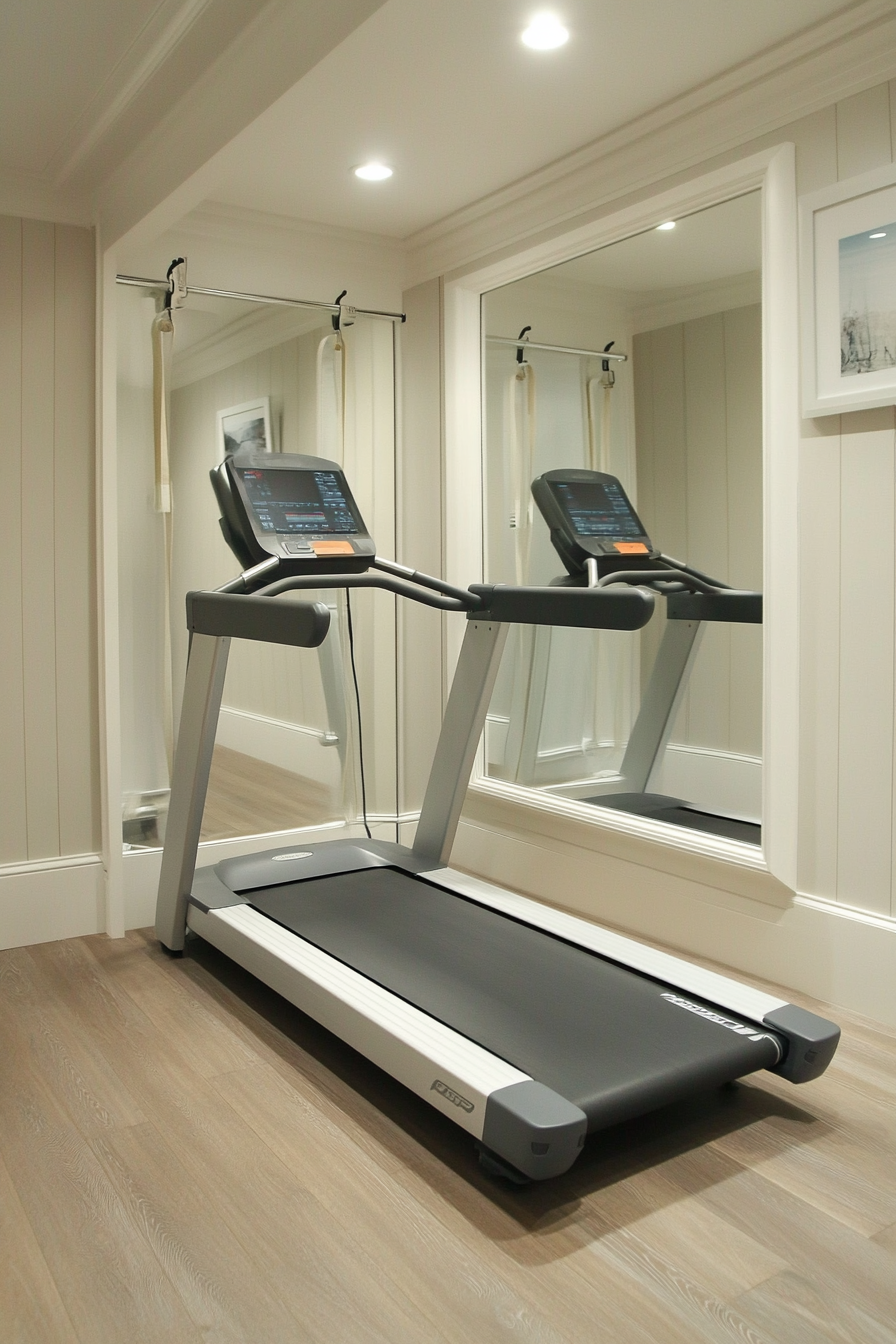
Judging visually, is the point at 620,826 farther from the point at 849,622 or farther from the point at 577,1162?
the point at 577,1162

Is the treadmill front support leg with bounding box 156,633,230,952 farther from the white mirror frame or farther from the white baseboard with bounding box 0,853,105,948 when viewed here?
the white mirror frame

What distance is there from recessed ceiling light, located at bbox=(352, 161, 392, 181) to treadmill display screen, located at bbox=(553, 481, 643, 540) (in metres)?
1.12

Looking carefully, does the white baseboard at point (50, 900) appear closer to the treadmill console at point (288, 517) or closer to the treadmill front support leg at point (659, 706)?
the treadmill console at point (288, 517)

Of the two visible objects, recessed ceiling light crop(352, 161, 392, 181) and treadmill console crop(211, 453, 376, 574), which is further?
recessed ceiling light crop(352, 161, 392, 181)

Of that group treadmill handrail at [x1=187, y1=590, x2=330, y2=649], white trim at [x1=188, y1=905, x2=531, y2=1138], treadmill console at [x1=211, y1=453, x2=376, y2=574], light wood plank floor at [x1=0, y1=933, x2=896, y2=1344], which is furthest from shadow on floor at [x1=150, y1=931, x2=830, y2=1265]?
treadmill console at [x1=211, y1=453, x2=376, y2=574]

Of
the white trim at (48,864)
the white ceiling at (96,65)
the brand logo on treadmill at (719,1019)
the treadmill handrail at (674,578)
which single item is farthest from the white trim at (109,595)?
the brand logo on treadmill at (719,1019)

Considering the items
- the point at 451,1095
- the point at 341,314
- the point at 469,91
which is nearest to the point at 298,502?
the point at 341,314

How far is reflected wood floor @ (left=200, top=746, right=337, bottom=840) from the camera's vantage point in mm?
3785

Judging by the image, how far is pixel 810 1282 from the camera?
1.68m

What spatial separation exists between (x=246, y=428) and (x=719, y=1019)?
256cm

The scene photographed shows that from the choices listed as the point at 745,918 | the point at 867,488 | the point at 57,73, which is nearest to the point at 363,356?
the point at 57,73

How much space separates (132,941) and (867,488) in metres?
2.56

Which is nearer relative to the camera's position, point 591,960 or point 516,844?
point 591,960

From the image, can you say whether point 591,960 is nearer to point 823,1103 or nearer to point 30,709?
point 823,1103
